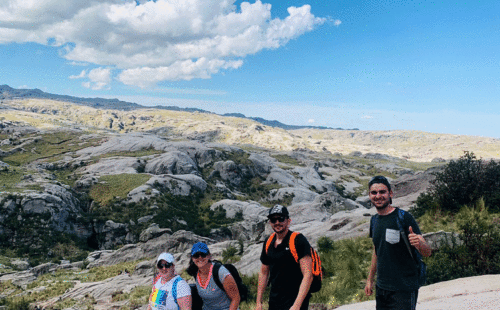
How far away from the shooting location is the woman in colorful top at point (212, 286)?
20.2 ft

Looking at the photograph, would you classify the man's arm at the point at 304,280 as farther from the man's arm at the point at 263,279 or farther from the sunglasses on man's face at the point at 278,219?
the man's arm at the point at 263,279

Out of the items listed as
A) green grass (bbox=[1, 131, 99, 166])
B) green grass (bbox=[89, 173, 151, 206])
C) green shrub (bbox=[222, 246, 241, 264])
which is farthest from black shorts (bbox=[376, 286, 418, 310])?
green grass (bbox=[1, 131, 99, 166])

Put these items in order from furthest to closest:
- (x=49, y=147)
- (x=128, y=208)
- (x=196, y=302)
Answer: (x=49, y=147)
(x=128, y=208)
(x=196, y=302)

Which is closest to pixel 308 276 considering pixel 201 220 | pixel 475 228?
pixel 475 228

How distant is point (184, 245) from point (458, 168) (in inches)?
1073

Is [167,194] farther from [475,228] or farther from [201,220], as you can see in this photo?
[475,228]

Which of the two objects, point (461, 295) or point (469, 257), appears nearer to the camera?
point (461, 295)

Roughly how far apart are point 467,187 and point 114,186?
62.1 metres

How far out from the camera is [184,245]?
1310 inches

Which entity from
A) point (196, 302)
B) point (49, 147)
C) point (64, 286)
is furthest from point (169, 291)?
point (49, 147)

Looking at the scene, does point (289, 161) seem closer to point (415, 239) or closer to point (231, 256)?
point (231, 256)

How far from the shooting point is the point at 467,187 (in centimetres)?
1588

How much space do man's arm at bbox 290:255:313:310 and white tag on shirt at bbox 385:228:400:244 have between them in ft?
5.00

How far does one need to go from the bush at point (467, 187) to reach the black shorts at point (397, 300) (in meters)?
12.8
